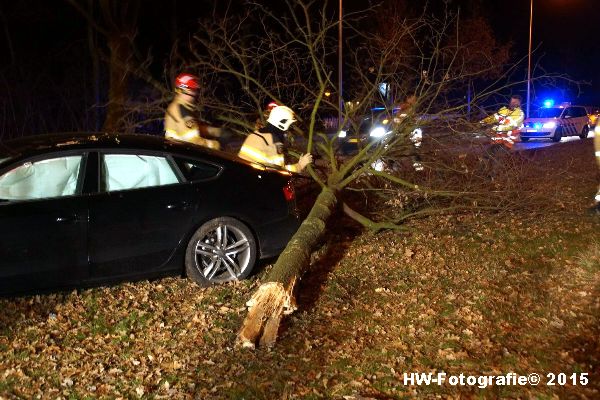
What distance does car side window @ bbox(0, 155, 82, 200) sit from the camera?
4953 millimetres

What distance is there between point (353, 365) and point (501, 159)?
16.8ft

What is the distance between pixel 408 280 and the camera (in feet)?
19.5

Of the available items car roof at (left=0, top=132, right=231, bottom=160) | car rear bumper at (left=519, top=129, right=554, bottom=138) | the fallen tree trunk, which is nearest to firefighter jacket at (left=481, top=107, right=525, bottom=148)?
the fallen tree trunk

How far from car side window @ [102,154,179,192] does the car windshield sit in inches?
821

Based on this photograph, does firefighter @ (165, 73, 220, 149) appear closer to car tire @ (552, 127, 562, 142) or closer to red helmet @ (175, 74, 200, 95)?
red helmet @ (175, 74, 200, 95)

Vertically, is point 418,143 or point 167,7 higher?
point 167,7

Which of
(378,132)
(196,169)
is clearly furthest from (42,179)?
(378,132)

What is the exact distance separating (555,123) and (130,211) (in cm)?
2081

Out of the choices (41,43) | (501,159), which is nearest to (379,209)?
(501,159)

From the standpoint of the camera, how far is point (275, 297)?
470 cm

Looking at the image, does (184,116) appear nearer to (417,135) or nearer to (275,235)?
(275,235)

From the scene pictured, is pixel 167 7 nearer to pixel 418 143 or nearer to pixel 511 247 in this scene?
pixel 418 143

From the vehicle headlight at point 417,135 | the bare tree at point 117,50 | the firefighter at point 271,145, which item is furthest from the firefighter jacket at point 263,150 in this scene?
the bare tree at point 117,50

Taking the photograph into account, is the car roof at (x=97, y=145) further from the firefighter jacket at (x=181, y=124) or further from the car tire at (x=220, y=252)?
the firefighter jacket at (x=181, y=124)
